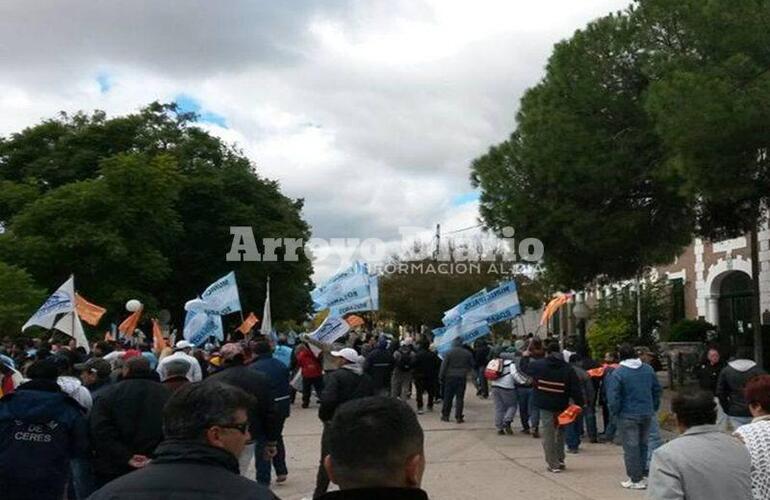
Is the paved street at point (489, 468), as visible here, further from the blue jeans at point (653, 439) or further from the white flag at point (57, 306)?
the white flag at point (57, 306)

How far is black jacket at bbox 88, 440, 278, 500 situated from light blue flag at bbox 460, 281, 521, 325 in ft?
48.1

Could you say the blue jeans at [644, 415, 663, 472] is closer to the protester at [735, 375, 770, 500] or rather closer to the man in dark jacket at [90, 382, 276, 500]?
the protester at [735, 375, 770, 500]

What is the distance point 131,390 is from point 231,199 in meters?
36.4

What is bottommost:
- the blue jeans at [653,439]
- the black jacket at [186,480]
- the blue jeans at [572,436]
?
the blue jeans at [572,436]

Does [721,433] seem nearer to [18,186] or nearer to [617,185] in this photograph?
[617,185]

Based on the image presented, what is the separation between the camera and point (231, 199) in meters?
42.2

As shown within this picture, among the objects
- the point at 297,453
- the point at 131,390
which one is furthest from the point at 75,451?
the point at 297,453

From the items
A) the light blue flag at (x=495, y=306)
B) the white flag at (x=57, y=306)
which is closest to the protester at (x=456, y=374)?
the light blue flag at (x=495, y=306)

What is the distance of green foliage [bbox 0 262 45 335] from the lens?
26828mm

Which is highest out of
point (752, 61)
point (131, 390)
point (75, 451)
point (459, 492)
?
point (752, 61)

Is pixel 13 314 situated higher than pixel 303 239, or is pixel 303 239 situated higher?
pixel 303 239

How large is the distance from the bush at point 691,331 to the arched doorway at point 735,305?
0.76 m

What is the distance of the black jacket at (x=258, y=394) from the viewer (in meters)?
8.30

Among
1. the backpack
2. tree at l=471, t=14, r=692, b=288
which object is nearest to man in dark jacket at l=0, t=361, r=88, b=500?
the backpack
